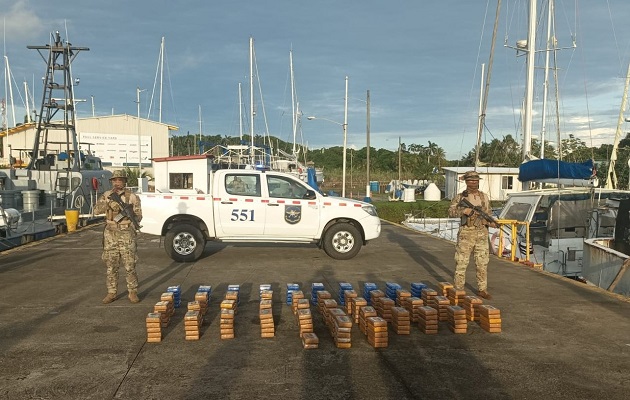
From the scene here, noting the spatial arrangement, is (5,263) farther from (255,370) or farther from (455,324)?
(455,324)

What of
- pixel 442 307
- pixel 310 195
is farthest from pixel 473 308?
pixel 310 195

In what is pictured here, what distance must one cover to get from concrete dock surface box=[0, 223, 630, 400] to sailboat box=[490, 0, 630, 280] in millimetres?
4094

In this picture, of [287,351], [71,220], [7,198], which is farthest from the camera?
[71,220]

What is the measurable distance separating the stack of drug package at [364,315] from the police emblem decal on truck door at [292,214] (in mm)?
5273

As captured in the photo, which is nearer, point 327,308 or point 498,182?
point 327,308

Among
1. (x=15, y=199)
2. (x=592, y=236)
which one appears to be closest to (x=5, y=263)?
(x=15, y=199)

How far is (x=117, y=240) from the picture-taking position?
24.6 ft

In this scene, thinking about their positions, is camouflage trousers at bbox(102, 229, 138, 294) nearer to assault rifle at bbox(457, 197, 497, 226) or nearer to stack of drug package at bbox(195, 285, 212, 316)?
stack of drug package at bbox(195, 285, 212, 316)

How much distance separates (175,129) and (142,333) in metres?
55.3

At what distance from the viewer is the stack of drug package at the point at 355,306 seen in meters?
6.43

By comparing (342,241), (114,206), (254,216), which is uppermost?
(114,206)

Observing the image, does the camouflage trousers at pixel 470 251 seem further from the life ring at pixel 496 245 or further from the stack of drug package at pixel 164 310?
the life ring at pixel 496 245

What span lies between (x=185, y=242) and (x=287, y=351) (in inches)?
244

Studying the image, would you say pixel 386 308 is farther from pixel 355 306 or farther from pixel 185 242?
pixel 185 242
